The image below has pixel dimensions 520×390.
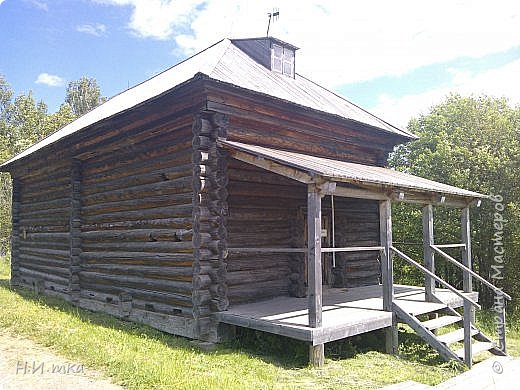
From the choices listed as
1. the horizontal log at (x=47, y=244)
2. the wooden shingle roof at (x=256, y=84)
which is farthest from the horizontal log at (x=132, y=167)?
the horizontal log at (x=47, y=244)

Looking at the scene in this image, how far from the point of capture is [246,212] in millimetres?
9406

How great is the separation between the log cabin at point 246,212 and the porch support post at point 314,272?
18mm

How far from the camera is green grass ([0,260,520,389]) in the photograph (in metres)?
6.26

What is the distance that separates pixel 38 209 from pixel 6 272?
8795 millimetres

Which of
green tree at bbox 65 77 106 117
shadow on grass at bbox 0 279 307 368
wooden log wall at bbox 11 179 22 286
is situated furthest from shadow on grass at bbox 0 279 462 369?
green tree at bbox 65 77 106 117

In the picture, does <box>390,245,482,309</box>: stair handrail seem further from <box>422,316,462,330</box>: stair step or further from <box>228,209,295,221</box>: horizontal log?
<box>228,209,295,221</box>: horizontal log

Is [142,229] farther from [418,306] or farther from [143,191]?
[418,306]

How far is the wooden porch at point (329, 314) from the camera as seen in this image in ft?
23.3

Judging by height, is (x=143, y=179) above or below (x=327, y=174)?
above

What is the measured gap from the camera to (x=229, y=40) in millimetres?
12336

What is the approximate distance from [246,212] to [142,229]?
245 cm

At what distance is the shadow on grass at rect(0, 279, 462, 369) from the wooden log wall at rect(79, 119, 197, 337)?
0.39 m

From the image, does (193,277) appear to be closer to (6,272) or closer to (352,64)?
(6,272)

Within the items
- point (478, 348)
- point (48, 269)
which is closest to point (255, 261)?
point (478, 348)
